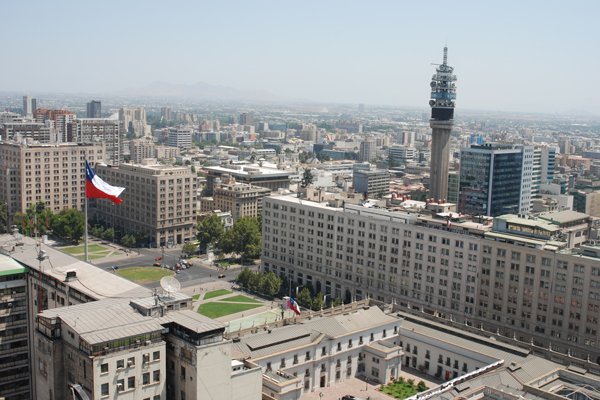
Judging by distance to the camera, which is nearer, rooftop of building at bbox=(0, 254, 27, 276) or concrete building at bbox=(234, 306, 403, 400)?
rooftop of building at bbox=(0, 254, 27, 276)

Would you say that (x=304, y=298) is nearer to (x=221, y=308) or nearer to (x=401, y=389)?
(x=221, y=308)

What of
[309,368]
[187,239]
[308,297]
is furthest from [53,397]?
[187,239]

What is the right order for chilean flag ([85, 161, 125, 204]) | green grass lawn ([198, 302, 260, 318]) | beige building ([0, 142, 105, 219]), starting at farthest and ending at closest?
beige building ([0, 142, 105, 219]) → green grass lawn ([198, 302, 260, 318]) → chilean flag ([85, 161, 125, 204])

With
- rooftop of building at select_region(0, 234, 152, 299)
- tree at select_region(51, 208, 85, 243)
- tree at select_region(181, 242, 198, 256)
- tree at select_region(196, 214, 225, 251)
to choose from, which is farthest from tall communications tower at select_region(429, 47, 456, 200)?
rooftop of building at select_region(0, 234, 152, 299)

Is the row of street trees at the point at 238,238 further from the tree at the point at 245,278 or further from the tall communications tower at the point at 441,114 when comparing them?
the tall communications tower at the point at 441,114

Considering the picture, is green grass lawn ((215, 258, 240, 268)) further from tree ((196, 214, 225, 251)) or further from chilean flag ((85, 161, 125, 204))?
chilean flag ((85, 161, 125, 204))

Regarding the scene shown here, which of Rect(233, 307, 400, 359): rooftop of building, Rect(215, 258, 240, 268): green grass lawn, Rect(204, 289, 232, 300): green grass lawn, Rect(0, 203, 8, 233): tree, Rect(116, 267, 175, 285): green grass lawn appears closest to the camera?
Rect(233, 307, 400, 359): rooftop of building

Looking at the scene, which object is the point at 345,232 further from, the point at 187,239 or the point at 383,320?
the point at 187,239
